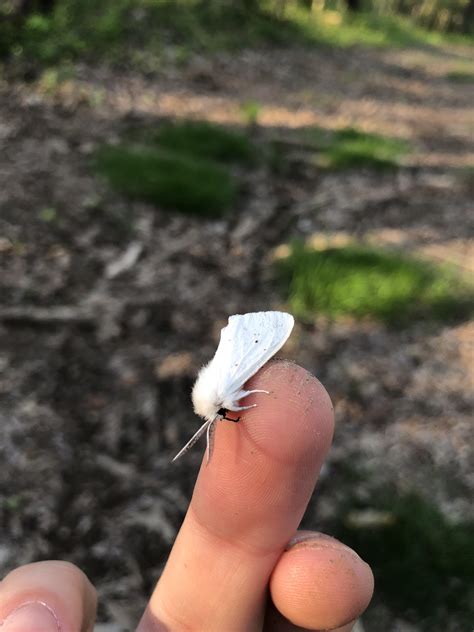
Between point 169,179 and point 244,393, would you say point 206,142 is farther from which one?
point 244,393

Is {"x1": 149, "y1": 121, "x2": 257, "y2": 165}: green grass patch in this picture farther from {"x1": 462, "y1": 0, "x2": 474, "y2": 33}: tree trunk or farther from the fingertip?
{"x1": 462, "y1": 0, "x2": 474, "y2": 33}: tree trunk

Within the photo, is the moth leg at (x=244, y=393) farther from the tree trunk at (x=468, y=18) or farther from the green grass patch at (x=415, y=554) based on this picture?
the tree trunk at (x=468, y=18)

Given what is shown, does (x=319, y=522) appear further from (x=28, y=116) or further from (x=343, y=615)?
(x=28, y=116)

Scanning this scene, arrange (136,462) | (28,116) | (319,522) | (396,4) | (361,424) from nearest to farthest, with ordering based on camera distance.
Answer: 1. (319,522)
2. (136,462)
3. (361,424)
4. (28,116)
5. (396,4)

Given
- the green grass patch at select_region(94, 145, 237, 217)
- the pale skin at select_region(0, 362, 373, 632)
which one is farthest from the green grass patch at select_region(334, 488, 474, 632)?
the green grass patch at select_region(94, 145, 237, 217)

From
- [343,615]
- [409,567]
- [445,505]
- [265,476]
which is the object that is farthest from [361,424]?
[265,476]

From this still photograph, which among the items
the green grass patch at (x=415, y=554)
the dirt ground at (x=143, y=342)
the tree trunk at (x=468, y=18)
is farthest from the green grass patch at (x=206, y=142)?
the tree trunk at (x=468, y=18)
